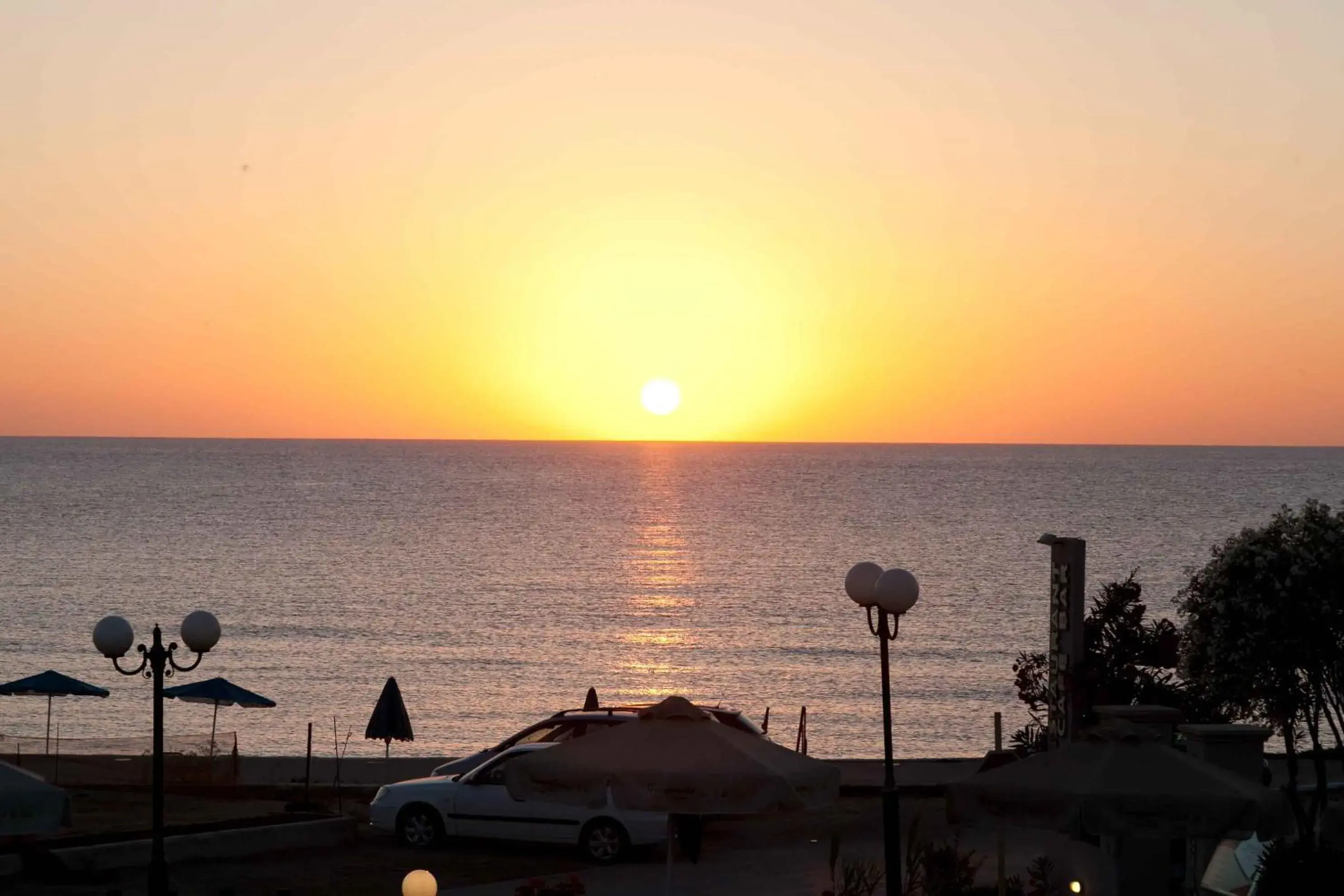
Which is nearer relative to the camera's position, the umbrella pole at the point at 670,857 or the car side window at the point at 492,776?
the umbrella pole at the point at 670,857

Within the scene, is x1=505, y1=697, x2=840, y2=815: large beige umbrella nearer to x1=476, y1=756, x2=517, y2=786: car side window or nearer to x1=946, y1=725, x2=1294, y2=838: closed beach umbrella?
x1=946, y1=725, x2=1294, y2=838: closed beach umbrella

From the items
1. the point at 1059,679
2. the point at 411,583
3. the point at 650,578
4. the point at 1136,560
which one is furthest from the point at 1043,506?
the point at 1059,679

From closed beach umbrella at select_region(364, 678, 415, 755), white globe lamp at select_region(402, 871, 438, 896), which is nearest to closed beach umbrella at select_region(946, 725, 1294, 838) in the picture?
white globe lamp at select_region(402, 871, 438, 896)

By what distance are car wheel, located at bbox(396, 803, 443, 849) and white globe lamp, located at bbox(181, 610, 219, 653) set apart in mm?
5772

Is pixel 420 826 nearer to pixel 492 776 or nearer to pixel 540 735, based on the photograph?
pixel 492 776

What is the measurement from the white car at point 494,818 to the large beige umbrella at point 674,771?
7.46 m

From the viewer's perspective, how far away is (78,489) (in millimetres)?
199000

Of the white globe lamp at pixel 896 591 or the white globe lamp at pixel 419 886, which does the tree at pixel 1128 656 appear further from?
the white globe lamp at pixel 419 886

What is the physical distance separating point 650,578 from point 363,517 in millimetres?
61530

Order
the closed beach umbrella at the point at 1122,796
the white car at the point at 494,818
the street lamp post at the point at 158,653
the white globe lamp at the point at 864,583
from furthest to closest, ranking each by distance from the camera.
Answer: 1. the white car at the point at 494,818
2. the street lamp post at the point at 158,653
3. the white globe lamp at the point at 864,583
4. the closed beach umbrella at the point at 1122,796

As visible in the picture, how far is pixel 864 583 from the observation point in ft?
51.2

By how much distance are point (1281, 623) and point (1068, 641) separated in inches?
145

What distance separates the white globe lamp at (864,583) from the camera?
15539 mm

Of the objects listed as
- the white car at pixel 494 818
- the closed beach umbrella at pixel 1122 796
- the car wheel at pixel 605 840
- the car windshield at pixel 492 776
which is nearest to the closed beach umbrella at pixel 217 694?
the white car at pixel 494 818
